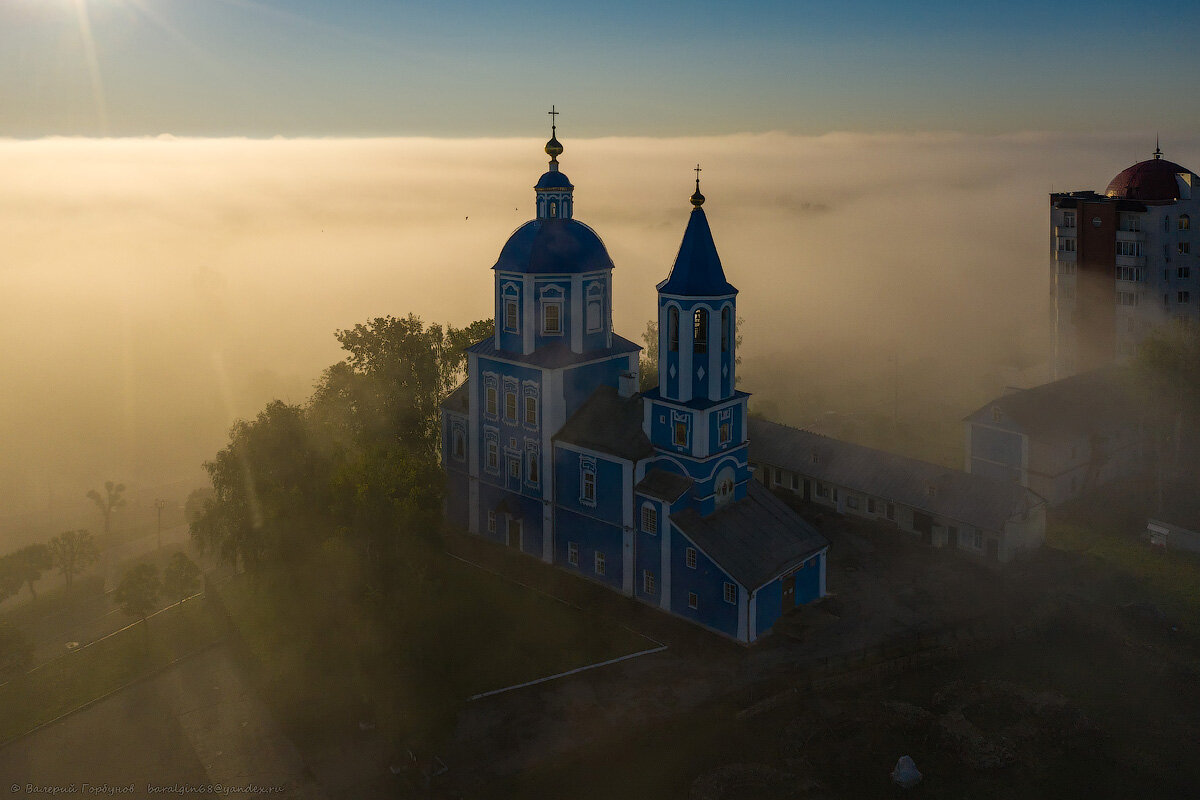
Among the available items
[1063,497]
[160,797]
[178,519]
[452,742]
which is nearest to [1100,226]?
[1063,497]

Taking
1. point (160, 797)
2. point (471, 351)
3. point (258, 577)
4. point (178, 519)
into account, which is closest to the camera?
point (160, 797)

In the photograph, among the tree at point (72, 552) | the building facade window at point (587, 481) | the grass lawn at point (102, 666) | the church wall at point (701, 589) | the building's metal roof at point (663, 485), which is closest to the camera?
the grass lawn at point (102, 666)

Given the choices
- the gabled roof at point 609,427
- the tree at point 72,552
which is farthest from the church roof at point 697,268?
the tree at point 72,552

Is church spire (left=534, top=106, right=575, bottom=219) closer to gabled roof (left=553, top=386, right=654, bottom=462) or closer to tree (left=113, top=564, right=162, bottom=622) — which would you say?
gabled roof (left=553, top=386, right=654, bottom=462)

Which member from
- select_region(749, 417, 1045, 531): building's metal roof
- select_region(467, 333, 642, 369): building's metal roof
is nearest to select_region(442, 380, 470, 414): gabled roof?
select_region(467, 333, 642, 369): building's metal roof

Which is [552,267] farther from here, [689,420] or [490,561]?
[490,561]

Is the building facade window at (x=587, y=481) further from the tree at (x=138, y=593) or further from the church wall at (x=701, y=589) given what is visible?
the tree at (x=138, y=593)
